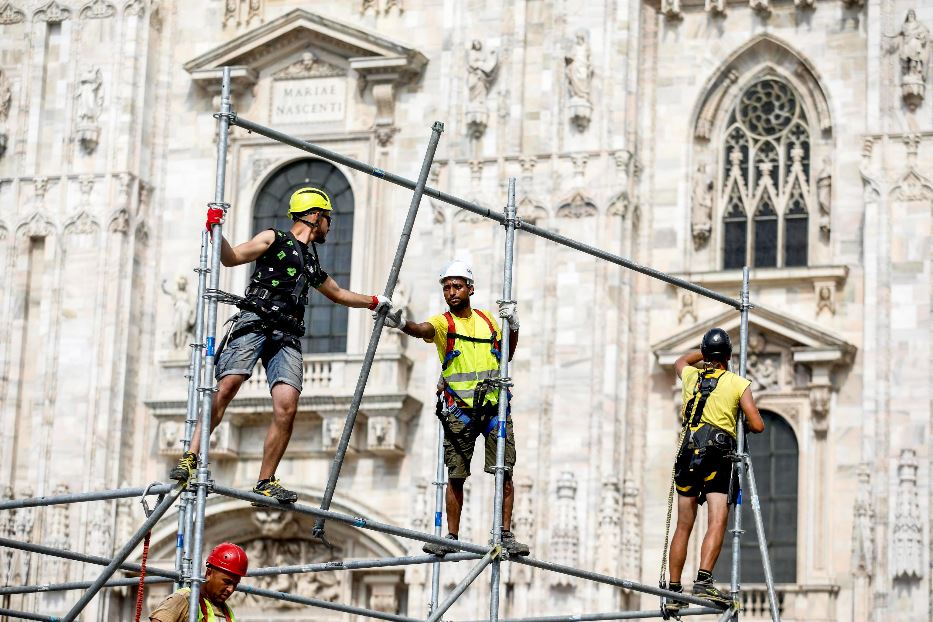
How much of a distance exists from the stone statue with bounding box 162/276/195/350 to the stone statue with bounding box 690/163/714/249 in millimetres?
6120

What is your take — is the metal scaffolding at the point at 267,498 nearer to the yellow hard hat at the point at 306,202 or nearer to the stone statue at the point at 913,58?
the yellow hard hat at the point at 306,202

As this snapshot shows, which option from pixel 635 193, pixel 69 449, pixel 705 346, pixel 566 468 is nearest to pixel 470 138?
pixel 635 193

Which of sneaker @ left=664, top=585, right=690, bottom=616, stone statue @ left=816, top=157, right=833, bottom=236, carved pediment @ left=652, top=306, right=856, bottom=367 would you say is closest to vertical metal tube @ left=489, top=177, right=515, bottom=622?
sneaker @ left=664, top=585, right=690, bottom=616

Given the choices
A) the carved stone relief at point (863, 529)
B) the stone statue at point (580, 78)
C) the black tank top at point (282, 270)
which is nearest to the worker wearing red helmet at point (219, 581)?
the black tank top at point (282, 270)

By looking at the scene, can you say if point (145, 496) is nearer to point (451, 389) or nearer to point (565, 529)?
point (451, 389)

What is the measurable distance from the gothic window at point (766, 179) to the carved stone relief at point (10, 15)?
365 inches

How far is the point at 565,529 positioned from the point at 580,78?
17.3 ft

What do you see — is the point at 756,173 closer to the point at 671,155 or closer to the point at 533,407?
the point at 671,155

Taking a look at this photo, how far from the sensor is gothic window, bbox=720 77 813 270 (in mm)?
25703

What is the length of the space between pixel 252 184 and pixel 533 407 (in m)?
4.84

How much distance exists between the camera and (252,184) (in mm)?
27578

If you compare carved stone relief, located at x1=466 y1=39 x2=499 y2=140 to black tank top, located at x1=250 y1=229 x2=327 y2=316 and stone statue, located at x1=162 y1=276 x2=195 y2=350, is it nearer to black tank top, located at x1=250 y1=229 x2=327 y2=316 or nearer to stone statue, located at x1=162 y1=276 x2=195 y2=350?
stone statue, located at x1=162 y1=276 x2=195 y2=350

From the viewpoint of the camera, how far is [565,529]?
81.1 ft

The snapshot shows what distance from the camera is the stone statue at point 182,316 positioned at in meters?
26.9
